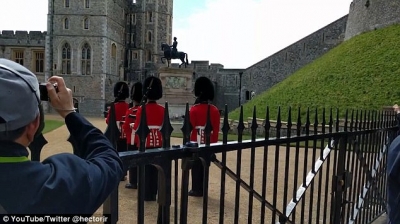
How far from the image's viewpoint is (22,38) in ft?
150

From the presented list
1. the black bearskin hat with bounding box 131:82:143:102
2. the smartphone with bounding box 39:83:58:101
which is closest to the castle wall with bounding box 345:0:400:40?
the black bearskin hat with bounding box 131:82:143:102

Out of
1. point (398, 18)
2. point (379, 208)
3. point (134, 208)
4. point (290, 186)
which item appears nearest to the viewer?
point (379, 208)

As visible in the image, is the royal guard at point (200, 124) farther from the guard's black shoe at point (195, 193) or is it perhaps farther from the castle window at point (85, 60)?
the castle window at point (85, 60)

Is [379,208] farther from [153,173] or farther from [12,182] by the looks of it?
[12,182]

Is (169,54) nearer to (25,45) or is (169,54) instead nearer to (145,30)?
(25,45)

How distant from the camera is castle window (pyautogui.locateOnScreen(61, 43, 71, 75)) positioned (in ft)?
141

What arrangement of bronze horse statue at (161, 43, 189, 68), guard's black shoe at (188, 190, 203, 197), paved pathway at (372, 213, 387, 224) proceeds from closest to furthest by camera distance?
paved pathway at (372, 213, 387, 224) → guard's black shoe at (188, 190, 203, 197) → bronze horse statue at (161, 43, 189, 68)

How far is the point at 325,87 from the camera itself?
23141 millimetres

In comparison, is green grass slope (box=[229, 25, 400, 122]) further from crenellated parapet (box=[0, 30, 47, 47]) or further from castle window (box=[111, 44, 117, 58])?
crenellated parapet (box=[0, 30, 47, 47])

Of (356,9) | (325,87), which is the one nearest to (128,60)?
(356,9)

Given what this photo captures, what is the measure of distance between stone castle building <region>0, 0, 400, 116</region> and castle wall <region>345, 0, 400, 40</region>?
2.29ft

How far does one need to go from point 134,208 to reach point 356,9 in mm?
32902

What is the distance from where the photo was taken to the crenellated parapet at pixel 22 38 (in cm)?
4553

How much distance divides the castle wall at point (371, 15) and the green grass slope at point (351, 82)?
959mm
